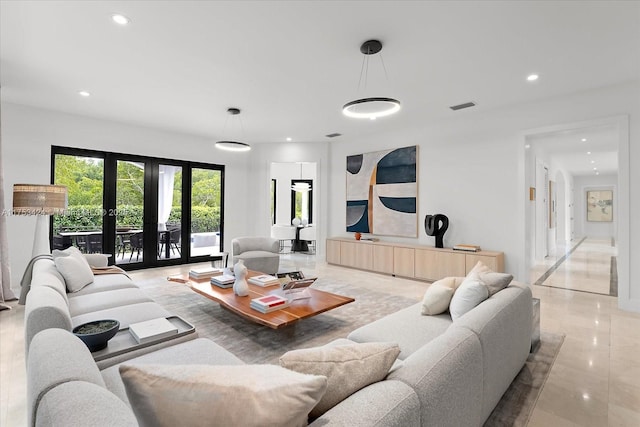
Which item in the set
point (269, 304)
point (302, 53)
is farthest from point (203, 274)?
point (302, 53)

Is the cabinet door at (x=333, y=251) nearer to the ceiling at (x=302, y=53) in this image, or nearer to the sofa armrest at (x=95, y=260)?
the ceiling at (x=302, y=53)

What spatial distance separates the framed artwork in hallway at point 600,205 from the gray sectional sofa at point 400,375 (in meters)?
15.0

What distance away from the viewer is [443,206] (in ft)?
19.1

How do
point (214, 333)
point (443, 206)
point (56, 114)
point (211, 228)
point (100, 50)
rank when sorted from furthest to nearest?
1. point (211, 228)
2. point (443, 206)
3. point (56, 114)
4. point (100, 50)
5. point (214, 333)

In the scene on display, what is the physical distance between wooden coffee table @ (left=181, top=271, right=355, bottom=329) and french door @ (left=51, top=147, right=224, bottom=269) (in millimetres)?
3328

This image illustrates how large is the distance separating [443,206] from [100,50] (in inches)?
217

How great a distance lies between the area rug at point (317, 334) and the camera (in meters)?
2.09

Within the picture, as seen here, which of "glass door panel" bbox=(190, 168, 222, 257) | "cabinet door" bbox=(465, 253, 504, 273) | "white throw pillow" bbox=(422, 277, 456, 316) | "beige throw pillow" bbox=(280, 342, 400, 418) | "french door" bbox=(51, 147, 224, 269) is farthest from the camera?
"glass door panel" bbox=(190, 168, 222, 257)

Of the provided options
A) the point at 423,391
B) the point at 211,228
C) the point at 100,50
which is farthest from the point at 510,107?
the point at 211,228

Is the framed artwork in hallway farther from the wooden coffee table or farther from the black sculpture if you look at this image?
the wooden coffee table

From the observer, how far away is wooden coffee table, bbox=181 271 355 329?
2.66 m

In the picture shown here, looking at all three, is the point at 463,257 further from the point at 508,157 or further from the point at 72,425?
the point at 72,425

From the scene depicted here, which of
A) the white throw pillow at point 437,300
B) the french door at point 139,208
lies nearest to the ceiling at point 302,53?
the french door at point 139,208

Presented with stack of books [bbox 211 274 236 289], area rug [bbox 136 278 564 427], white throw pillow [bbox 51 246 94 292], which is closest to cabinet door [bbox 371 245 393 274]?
area rug [bbox 136 278 564 427]
